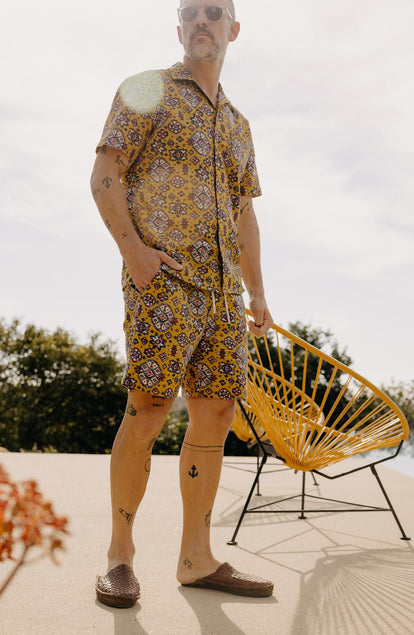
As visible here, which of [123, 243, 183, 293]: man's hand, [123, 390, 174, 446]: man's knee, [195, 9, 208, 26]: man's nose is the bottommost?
[123, 390, 174, 446]: man's knee

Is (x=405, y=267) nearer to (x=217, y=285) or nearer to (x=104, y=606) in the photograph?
(x=217, y=285)

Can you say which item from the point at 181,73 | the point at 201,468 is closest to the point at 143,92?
the point at 181,73

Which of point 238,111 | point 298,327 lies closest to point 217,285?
point 238,111

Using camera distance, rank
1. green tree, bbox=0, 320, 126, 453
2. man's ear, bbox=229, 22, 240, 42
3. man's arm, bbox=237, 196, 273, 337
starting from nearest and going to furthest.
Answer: man's ear, bbox=229, 22, 240, 42
man's arm, bbox=237, 196, 273, 337
green tree, bbox=0, 320, 126, 453

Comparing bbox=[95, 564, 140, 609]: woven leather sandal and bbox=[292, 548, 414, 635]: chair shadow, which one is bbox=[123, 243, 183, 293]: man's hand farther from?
bbox=[292, 548, 414, 635]: chair shadow

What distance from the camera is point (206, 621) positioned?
4.70 feet

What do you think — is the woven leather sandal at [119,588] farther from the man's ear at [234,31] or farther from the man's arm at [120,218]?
the man's ear at [234,31]

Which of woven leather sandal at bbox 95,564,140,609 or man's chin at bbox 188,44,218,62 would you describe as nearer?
woven leather sandal at bbox 95,564,140,609

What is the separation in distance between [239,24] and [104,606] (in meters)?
1.72

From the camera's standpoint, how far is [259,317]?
80.6 inches

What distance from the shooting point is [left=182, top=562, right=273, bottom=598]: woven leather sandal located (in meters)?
1.65

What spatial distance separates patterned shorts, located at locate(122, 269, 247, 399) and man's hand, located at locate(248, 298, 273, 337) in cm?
25

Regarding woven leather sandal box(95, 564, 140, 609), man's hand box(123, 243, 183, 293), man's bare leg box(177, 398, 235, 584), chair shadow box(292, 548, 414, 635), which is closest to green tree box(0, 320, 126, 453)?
chair shadow box(292, 548, 414, 635)

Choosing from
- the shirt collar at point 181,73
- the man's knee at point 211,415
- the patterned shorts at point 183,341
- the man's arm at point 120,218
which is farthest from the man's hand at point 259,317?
the shirt collar at point 181,73
